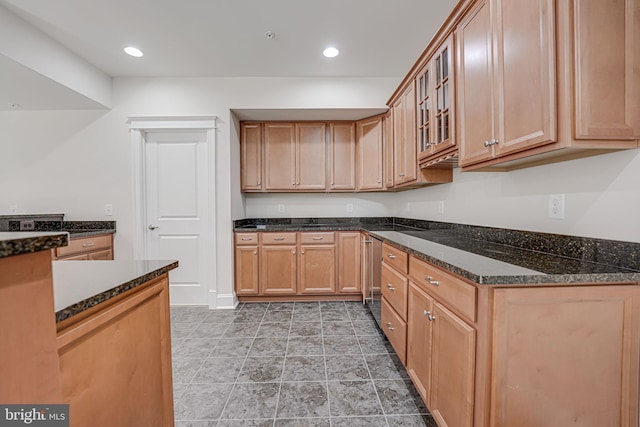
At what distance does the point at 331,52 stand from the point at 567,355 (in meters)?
2.76

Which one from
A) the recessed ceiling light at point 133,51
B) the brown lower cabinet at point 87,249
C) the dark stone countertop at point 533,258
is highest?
the recessed ceiling light at point 133,51

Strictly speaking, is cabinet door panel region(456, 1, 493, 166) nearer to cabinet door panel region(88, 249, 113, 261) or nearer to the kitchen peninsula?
the kitchen peninsula

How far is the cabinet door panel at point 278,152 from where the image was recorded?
3521 mm

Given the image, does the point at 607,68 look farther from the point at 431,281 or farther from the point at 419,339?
the point at 419,339

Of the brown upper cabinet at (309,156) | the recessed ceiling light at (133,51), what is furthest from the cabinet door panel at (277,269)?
the recessed ceiling light at (133,51)

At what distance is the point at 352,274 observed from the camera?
329 centimetres

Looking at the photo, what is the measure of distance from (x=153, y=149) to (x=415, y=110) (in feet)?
9.61

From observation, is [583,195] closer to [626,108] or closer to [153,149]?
[626,108]

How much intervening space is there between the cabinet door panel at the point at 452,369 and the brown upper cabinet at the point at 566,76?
816 mm

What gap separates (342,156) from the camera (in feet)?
11.7

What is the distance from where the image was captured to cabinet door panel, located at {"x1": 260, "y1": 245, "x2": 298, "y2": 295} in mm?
3234

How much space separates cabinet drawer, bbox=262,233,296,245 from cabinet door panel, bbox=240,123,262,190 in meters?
0.70

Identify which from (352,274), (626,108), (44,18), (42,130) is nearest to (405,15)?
(626,108)

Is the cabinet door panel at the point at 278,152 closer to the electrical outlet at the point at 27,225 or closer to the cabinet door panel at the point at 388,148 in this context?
the cabinet door panel at the point at 388,148
